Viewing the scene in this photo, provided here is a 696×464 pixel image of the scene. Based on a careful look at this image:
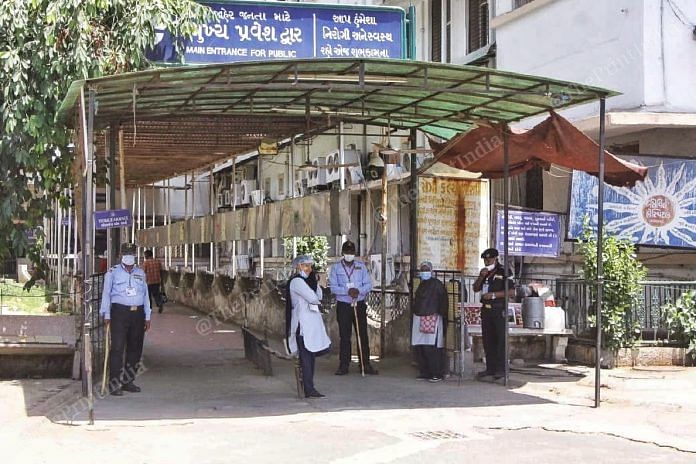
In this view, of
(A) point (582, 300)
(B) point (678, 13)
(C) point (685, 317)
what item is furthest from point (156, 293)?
(B) point (678, 13)

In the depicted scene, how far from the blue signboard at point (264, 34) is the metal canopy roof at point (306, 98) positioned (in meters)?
0.96

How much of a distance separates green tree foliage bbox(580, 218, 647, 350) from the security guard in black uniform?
1.69 m

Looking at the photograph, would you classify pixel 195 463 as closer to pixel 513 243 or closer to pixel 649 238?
pixel 513 243

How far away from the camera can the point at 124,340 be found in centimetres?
1102

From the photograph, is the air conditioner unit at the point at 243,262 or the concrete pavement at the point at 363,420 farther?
the air conditioner unit at the point at 243,262

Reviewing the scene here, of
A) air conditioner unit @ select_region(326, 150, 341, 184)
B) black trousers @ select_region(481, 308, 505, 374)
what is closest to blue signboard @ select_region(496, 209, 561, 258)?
black trousers @ select_region(481, 308, 505, 374)

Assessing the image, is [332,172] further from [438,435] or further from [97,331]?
[438,435]

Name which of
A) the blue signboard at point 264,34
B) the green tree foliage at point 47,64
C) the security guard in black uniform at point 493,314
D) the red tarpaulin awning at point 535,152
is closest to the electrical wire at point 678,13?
the red tarpaulin awning at point 535,152

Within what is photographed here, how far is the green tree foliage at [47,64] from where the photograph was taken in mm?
11773

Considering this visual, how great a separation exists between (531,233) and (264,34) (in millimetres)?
5025

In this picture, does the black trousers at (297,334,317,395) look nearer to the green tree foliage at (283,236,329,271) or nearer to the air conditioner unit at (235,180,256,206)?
the green tree foliage at (283,236,329,271)

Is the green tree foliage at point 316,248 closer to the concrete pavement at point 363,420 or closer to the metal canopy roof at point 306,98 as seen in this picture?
the metal canopy roof at point 306,98

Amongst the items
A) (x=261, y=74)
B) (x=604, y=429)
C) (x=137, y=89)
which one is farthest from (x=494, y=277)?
(x=137, y=89)

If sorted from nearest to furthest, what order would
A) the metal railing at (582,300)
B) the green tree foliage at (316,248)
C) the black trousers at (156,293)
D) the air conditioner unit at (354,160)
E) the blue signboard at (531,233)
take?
the metal railing at (582,300) → the blue signboard at (531,233) → the air conditioner unit at (354,160) → the green tree foliage at (316,248) → the black trousers at (156,293)
